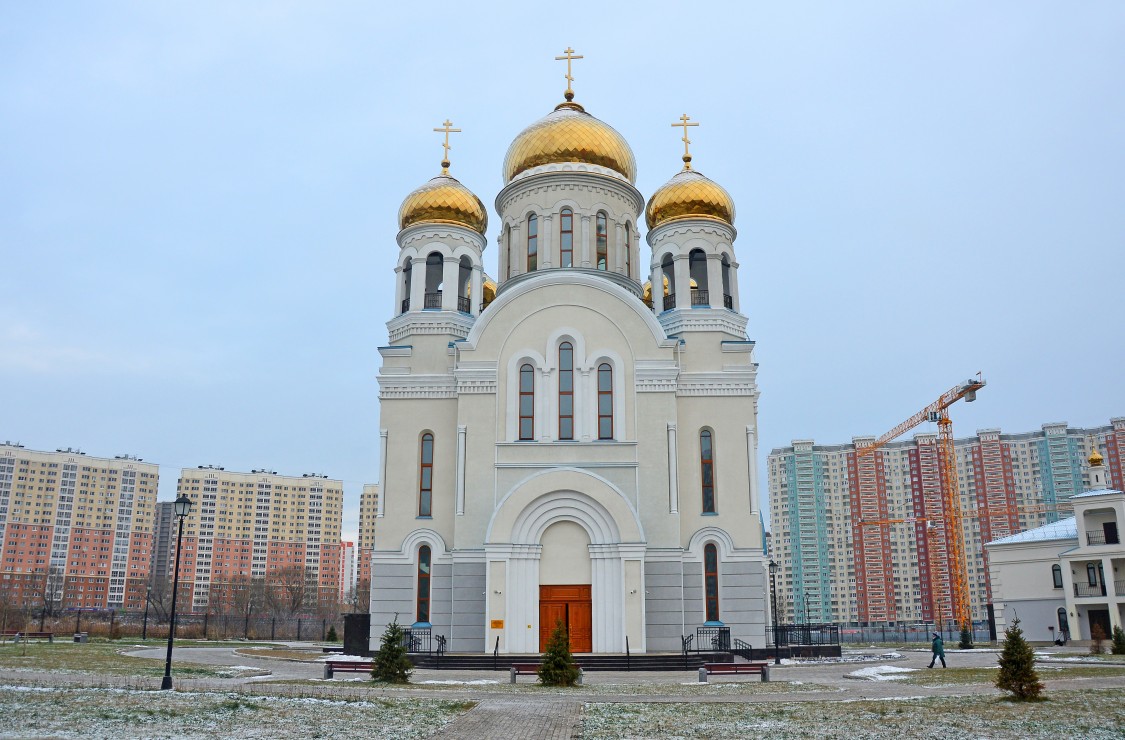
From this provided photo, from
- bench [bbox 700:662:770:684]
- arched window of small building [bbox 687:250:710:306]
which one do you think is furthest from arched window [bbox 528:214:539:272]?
bench [bbox 700:662:770:684]

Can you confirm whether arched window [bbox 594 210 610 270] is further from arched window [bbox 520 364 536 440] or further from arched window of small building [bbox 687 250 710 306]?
arched window [bbox 520 364 536 440]

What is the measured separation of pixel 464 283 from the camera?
27.6 metres

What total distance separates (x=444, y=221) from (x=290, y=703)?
17815 mm

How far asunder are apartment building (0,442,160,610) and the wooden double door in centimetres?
5648

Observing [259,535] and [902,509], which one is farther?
[259,535]

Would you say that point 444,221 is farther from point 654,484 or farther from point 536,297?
point 654,484

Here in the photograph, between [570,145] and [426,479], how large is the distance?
35.6 feet

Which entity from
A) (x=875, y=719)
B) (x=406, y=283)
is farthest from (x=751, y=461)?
(x=875, y=719)

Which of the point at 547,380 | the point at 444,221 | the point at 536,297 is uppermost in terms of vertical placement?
the point at 444,221

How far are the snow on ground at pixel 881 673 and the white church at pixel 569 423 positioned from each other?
11.4 feet

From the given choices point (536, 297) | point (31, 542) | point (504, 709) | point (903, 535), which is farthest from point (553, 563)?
point (31, 542)

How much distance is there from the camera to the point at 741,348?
25516mm

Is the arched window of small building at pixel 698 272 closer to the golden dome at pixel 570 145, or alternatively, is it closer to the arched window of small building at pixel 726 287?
the arched window of small building at pixel 726 287

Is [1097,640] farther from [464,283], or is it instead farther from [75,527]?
[75,527]
